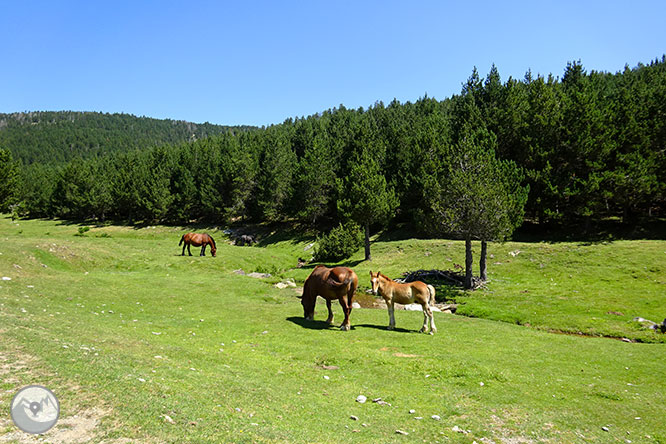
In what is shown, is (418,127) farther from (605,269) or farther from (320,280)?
(320,280)

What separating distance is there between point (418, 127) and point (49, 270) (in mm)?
70566

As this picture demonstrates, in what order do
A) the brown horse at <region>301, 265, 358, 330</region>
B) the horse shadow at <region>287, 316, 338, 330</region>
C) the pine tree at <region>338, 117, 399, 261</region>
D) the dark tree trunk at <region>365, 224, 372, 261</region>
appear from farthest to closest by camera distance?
the dark tree trunk at <region>365, 224, 372, 261</region>
the pine tree at <region>338, 117, 399, 261</region>
the horse shadow at <region>287, 316, 338, 330</region>
the brown horse at <region>301, 265, 358, 330</region>

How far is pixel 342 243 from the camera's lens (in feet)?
168

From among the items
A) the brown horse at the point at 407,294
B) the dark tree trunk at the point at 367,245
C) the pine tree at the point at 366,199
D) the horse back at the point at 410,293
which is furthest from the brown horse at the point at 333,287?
the dark tree trunk at the point at 367,245

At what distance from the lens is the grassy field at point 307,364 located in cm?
718

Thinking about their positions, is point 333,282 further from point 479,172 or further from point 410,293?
point 479,172

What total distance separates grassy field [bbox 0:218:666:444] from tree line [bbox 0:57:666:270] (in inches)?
447

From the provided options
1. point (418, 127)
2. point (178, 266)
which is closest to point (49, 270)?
point (178, 266)

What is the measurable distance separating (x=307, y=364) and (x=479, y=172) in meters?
26.7

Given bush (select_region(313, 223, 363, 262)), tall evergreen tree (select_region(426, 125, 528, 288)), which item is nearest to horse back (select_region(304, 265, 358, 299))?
tall evergreen tree (select_region(426, 125, 528, 288))

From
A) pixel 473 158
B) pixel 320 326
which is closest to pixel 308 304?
pixel 320 326
